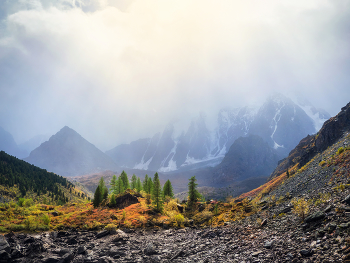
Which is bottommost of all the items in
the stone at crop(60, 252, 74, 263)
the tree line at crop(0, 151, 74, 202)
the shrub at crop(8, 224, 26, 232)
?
the stone at crop(60, 252, 74, 263)

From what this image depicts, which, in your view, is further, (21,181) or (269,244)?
(21,181)

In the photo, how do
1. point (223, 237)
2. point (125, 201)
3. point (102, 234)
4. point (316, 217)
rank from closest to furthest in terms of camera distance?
point (316, 217) < point (223, 237) < point (102, 234) < point (125, 201)

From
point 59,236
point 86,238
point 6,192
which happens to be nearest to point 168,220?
point 86,238

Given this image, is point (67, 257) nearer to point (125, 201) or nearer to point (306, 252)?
point (306, 252)

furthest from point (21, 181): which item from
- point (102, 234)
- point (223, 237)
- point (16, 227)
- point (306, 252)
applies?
point (306, 252)

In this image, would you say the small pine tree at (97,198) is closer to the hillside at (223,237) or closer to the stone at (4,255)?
the hillside at (223,237)

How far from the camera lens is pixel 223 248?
17594 millimetres

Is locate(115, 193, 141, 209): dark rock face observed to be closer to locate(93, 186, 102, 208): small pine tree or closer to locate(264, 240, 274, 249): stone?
locate(93, 186, 102, 208): small pine tree

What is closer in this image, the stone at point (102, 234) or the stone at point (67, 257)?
the stone at point (67, 257)

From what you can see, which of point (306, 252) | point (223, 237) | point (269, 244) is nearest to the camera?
point (306, 252)

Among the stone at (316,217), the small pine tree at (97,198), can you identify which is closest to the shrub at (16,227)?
the small pine tree at (97,198)

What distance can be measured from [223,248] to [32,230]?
34.7m

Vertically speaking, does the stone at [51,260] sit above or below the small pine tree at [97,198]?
below

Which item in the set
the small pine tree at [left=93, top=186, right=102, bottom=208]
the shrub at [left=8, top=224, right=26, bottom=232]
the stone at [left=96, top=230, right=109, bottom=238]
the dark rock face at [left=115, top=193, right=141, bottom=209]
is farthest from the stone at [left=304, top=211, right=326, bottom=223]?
the small pine tree at [left=93, top=186, right=102, bottom=208]
